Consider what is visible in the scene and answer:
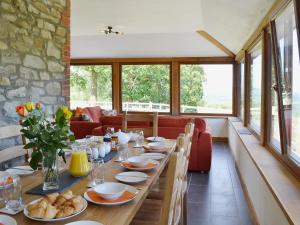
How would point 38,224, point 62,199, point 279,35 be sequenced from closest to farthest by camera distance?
point 38,224 → point 62,199 → point 279,35

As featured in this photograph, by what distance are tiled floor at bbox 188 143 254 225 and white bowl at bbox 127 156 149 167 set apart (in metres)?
1.06

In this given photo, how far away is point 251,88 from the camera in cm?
522

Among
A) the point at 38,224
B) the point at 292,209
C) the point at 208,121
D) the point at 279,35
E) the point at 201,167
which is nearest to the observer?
the point at 38,224

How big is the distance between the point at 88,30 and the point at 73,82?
2577 mm

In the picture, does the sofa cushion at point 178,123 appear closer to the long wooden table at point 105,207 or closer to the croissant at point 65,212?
the long wooden table at point 105,207

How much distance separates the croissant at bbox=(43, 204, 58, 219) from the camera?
50.4 inches

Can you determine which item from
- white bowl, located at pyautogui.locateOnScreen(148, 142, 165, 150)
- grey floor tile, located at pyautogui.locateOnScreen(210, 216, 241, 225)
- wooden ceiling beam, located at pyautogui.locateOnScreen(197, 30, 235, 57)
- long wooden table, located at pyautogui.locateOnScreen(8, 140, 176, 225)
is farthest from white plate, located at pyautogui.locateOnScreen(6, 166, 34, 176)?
wooden ceiling beam, located at pyautogui.locateOnScreen(197, 30, 235, 57)

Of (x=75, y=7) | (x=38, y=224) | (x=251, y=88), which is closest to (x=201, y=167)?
(x=251, y=88)

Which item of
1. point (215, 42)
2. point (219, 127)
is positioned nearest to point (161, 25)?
point (215, 42)

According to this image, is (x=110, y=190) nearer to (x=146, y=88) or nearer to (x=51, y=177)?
(x=51, y=177)

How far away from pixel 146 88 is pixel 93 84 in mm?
1598

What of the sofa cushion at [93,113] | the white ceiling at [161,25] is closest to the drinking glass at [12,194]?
the white ceiling at [161,25]

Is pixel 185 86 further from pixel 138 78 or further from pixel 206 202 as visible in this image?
pixel 206 202

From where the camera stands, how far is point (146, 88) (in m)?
8.62
